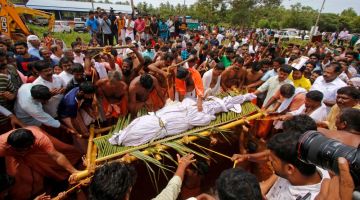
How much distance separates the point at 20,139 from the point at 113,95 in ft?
5.46

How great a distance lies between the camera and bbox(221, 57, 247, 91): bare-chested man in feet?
17.5

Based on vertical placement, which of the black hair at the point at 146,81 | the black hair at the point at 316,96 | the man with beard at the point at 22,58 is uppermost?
the man with beard at the point at 22,58

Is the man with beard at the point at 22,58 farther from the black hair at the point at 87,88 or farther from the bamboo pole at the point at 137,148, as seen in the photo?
the bamboo pole at the point at 137,148

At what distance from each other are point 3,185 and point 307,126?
3.13 meters

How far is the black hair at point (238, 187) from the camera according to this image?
157 cm

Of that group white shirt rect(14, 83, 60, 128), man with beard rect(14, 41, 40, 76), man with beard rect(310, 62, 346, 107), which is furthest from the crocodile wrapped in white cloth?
man with beard rect(14, 41, 40, 76)

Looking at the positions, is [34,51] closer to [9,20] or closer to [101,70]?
[101,70]

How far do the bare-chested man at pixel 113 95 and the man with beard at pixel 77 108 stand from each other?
337 mm

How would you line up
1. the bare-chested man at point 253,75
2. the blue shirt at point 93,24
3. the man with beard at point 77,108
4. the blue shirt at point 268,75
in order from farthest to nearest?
the blue shirt at point 93,24
the bare-chested man at point 253,75
the blue shirt at point 268,75
the man with beard at point 77,108

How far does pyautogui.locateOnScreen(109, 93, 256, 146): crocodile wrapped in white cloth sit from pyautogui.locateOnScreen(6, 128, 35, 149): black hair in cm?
85

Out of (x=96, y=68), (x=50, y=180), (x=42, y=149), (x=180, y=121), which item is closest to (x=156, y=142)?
(x=180, y=121)

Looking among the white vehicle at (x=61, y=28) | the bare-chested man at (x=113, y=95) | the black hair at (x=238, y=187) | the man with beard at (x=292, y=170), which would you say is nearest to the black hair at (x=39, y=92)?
the bare-chested man at (x=113, y=95)

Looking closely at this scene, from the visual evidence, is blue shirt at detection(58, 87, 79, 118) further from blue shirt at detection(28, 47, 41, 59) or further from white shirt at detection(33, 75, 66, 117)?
blue shirt at detection(28, 47, 41, 59)

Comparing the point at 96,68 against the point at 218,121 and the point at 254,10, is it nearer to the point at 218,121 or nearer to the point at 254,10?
the point at 218,121
